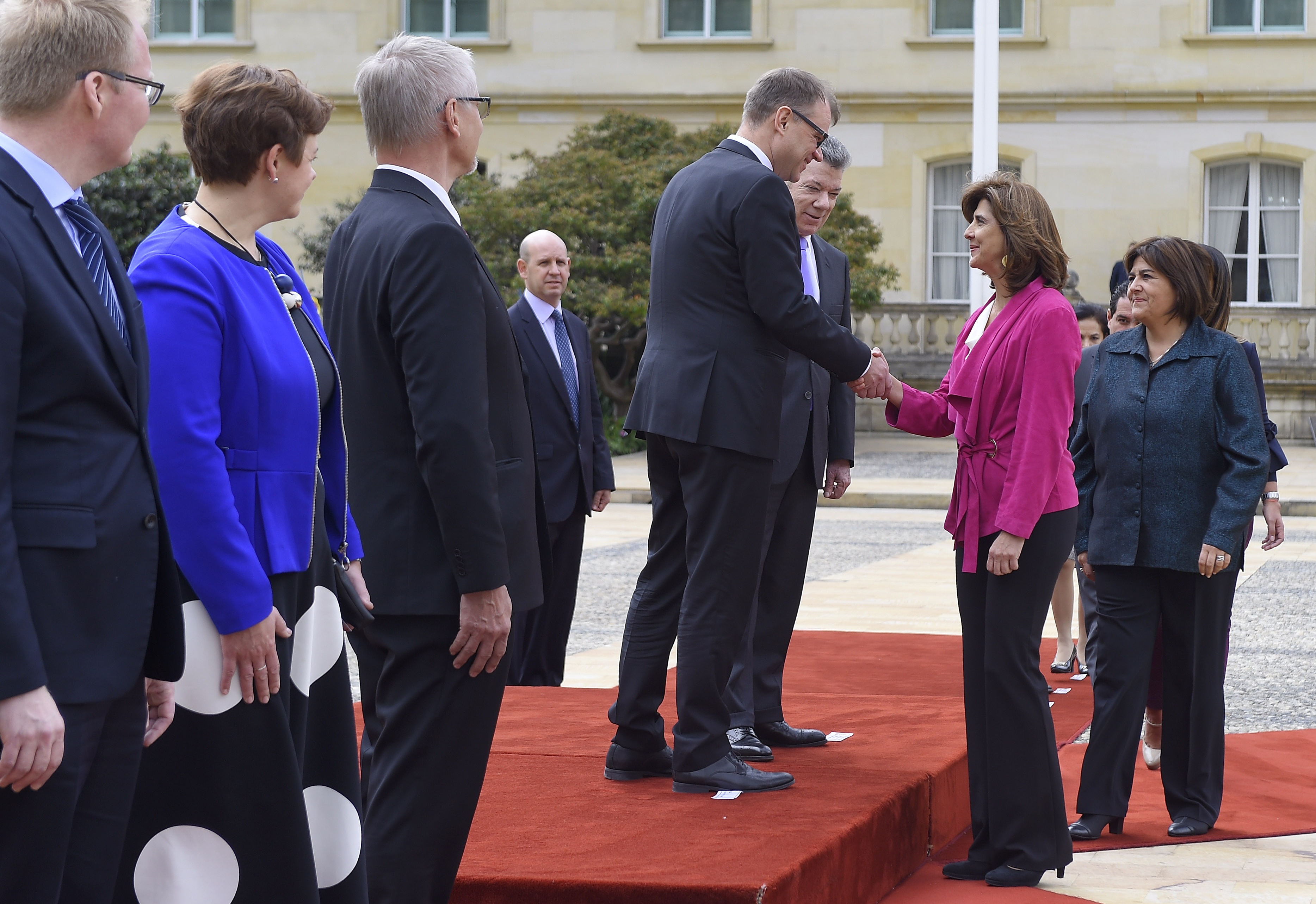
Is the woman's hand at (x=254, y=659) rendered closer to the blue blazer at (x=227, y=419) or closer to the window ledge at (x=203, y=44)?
the blue blazer at (x=227, y=419)

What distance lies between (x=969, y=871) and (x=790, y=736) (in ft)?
2.64

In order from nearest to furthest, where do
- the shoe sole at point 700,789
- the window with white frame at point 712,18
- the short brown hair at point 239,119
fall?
the short brown hair at point 239,119 < the shoe sole at point 700,789 < the window with white frame at point 712,18

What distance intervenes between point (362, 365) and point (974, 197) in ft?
6.08

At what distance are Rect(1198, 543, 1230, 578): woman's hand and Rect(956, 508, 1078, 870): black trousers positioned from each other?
665 mm

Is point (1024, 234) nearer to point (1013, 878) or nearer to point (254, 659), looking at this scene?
point (1013, 878)

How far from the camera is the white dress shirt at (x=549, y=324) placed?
6766 mm

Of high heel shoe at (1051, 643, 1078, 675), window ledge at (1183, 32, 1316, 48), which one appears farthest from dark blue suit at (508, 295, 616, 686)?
window ledge at (1183, 32, 1316, 48)

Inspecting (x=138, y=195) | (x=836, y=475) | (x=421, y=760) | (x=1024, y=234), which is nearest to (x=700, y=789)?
(x=421, y=760)

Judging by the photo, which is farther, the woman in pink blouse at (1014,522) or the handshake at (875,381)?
the handshake at (875,381)

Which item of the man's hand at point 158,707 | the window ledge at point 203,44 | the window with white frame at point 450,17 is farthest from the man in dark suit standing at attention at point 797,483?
the window ledge at point 203,44

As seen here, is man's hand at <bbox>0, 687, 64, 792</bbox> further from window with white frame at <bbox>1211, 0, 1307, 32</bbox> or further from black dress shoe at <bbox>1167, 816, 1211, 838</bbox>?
window with white frame at <bbox>1211, 0, 1307, 32</bbox>

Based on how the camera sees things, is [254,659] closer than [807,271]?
Yes

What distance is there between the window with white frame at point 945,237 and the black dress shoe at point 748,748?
2115 centimetres

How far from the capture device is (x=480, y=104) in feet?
10.4
